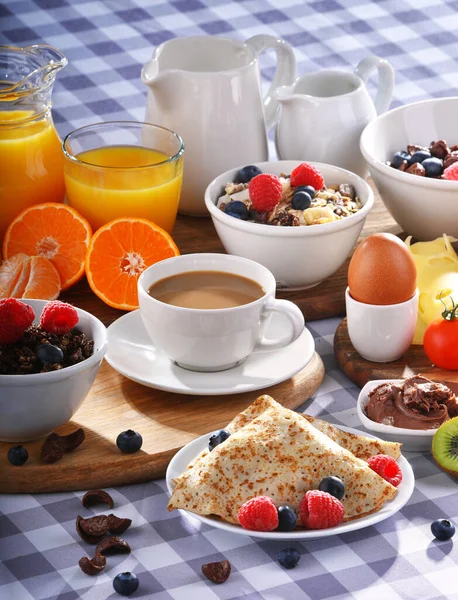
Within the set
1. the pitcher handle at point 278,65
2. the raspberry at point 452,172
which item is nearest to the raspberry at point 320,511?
the raspberry at point 452,172

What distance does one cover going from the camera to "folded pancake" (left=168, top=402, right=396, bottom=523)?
1.46 meters

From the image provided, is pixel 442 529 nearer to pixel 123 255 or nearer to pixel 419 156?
pixel 123 255

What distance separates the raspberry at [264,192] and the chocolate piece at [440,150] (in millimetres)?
381

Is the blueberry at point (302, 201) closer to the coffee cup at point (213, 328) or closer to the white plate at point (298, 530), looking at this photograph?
the coffee cup at point (213, 328)

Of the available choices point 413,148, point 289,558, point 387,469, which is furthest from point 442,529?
point 413,148

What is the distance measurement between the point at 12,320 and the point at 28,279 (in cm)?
A: 42

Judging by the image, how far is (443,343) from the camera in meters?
1.80

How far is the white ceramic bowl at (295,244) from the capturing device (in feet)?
6.58

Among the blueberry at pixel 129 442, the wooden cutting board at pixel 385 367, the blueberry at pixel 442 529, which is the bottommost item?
the blueberry at pixel 129 442

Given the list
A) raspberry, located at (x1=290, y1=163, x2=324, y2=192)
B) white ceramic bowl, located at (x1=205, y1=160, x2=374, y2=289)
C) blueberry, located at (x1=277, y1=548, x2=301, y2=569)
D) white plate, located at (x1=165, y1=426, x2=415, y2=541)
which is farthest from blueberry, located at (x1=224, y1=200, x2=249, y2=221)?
blueberry, located at (x1=277, y1=548, x2=301, y2=569)

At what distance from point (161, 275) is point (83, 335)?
0.79 ft

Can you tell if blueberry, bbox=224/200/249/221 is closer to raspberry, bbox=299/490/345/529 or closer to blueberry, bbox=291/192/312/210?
blueberry, bbox=291/192/312/210

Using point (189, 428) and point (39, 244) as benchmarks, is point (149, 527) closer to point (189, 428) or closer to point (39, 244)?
point (189, 428)

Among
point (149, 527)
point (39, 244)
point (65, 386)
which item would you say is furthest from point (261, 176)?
point (149, 527)
